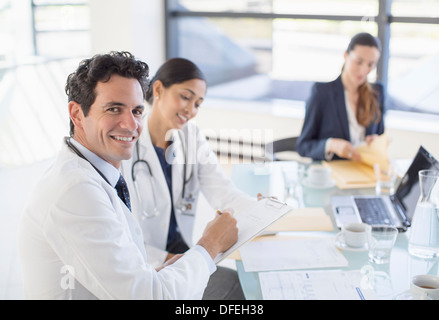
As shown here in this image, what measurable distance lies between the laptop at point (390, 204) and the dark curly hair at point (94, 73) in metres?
0.96

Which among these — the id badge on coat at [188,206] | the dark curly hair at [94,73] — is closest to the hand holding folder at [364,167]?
the id badge on coat at [188,206]

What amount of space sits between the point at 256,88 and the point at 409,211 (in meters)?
3.07

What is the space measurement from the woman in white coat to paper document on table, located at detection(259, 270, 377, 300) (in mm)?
406

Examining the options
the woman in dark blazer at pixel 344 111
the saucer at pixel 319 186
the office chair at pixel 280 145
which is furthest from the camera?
the office chair at pixel 280 145

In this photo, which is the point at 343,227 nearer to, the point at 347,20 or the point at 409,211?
the point at 409,211

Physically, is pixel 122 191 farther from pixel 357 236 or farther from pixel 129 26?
pixel 129 26

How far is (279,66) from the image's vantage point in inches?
182

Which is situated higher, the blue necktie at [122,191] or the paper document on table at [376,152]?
the blue necktie at [122,191]

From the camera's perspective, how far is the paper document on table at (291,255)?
5.14 feet

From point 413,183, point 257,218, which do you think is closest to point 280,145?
point 413,183

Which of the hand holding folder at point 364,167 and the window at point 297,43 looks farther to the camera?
the window at point 297,43

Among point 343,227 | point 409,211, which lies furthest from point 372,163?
point 343,227

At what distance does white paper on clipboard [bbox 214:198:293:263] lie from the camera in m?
1.43

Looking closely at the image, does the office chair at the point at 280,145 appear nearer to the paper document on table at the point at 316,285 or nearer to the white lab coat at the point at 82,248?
the paper document on table at the point at 316,285
